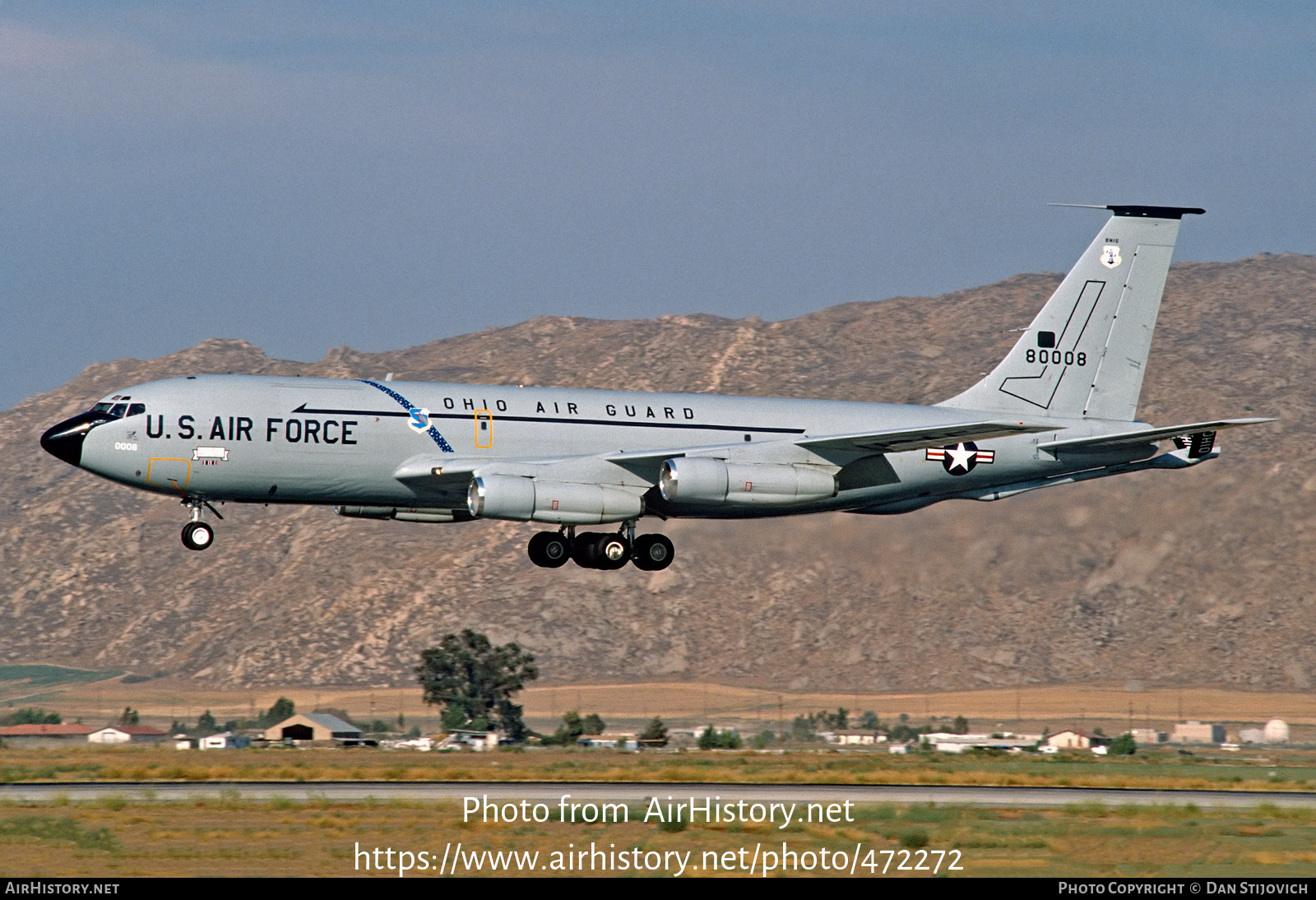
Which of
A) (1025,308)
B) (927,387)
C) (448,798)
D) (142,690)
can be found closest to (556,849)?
(448,798)

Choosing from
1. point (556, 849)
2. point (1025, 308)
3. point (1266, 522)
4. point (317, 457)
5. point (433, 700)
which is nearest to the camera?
point (556, 849)

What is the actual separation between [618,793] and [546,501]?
8172 mm

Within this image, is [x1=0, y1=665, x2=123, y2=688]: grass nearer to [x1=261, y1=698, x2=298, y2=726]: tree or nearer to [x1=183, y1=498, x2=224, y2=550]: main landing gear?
[x1=261, y1=698, x2=298, y2=726]: tree

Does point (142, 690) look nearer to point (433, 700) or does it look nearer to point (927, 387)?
point (433, 700)

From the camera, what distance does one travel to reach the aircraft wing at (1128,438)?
145ft

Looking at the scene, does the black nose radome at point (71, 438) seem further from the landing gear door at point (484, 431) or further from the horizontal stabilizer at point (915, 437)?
the horizontal stabilizer at point (915, 437)

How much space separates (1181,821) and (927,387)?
11182cm

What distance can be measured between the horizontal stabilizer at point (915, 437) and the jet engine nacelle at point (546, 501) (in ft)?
18.3

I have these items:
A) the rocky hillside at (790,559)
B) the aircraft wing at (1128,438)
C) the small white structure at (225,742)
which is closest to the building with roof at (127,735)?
the small white structure at (225,742)

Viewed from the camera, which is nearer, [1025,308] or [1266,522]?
[1266,522]

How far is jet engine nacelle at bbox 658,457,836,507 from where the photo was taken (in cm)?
4350

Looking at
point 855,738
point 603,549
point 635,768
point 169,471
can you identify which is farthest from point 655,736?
point 169,471

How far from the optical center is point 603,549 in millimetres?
46375

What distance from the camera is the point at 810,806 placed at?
1398 inches
